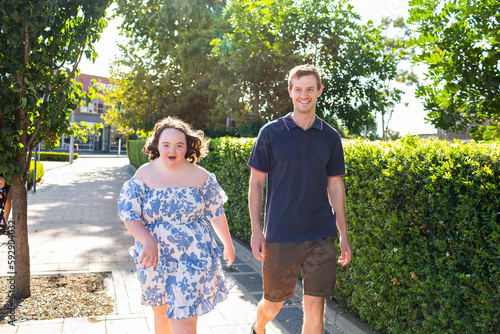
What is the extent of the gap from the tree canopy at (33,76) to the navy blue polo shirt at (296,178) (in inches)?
102

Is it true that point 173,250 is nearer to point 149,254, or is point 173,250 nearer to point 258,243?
point 149,254

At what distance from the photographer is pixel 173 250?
3031 mm

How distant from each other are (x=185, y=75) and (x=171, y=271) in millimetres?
15780

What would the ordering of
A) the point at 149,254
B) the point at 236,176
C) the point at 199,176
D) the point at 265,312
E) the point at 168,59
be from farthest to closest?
the point at 168,59 < the point at 236,176 < the point at 265,312 < the point at 199,176 < the point at 149,254

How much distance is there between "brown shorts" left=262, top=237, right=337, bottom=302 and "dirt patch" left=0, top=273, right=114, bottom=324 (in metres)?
2.05

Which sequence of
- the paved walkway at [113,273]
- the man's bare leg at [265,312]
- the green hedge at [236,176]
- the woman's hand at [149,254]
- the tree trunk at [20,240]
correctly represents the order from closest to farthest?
the woman's hand at [149,254] → the man's bare leg at [265,312] → the paved walkway at [113,273] → the tree trunk at [20,240] → the green hedge at [236,176]

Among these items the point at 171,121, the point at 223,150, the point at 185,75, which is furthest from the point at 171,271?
the point at 185,75

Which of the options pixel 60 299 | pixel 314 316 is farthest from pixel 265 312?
pixel 60 299

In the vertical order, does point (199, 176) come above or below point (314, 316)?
above

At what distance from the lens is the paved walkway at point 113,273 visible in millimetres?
4291

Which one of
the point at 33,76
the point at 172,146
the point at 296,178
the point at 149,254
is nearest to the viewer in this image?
the point at 149,254

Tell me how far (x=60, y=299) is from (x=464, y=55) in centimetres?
539

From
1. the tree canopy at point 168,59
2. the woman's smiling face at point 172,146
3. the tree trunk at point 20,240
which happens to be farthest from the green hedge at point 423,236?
the tree canopy at point 168,59

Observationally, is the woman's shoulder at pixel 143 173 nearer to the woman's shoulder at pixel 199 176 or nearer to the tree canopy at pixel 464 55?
the woman's shoulder at pixel 199 176
